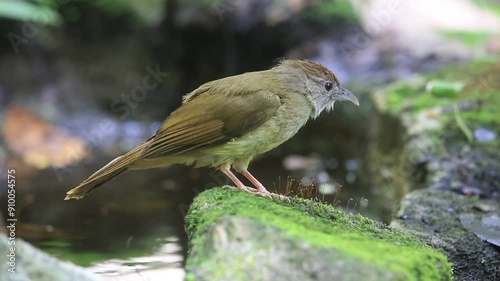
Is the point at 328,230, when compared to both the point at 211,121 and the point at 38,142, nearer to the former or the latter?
the point at 211,121

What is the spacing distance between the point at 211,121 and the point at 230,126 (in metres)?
0.12

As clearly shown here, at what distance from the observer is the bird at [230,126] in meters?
4.21

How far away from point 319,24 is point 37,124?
4650mm

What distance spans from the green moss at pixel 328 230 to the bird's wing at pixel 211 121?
35cm

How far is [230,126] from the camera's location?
4191mm

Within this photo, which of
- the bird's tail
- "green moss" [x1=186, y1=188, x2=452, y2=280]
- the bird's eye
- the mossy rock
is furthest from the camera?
the bird's eye

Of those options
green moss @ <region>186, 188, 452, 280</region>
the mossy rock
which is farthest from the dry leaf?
green moss @ <region>186, 188, 452, 280</region>

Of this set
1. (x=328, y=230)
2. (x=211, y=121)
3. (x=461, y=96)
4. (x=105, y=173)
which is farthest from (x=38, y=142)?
(x=328, y=230)

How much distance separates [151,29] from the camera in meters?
10.2

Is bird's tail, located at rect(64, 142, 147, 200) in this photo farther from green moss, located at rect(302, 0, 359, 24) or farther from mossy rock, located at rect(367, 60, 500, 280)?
green moss, located at rect(302, 0, 359, 24)

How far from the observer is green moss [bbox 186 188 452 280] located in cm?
296

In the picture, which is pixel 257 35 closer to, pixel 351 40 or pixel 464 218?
pixel 351 40

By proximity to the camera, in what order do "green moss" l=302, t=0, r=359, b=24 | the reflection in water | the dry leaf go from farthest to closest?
"green moss" l=302, t=0, r=359, b=24
the dry leaf
the reflection in water

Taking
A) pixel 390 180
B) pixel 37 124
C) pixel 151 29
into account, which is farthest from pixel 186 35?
pixel 390 180
